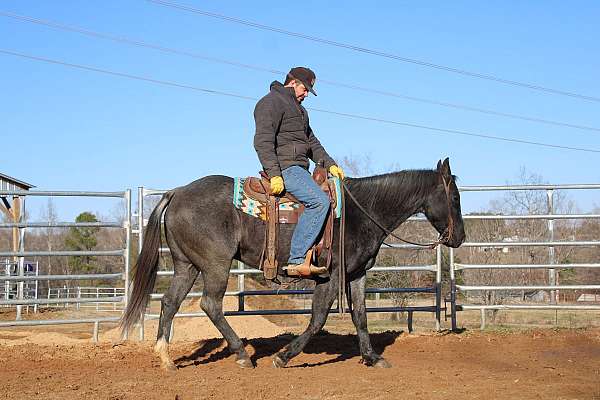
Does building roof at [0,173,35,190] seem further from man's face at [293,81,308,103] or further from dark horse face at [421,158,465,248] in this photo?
dark horse face at [421,158,465,248]

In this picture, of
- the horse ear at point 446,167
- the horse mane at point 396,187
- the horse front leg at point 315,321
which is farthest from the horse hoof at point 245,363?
the horse ear at point 446,167

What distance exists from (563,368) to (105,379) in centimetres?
436

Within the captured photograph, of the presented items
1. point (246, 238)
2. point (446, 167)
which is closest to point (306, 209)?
point (246, 238)

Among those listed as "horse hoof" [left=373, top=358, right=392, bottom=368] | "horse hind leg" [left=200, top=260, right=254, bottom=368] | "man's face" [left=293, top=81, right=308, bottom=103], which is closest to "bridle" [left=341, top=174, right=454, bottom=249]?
"man's face" [left=293, top=81, right=308, bottom=103]

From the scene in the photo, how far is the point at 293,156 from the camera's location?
21.9 ft

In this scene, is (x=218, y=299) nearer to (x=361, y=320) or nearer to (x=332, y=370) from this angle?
(x=332, y=370)

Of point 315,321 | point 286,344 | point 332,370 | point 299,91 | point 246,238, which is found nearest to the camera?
point 332,370

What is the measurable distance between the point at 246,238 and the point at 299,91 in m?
1.63

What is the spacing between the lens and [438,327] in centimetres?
933

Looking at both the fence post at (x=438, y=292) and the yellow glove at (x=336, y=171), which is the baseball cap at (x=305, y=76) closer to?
the yellow glove at (x=336, y=171)

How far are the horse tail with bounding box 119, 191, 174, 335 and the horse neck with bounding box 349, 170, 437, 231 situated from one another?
206 centimetres

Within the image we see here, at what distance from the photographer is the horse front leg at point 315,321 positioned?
650 centimetres

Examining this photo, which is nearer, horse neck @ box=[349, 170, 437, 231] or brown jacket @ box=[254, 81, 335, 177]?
brown jacket @ box=[254, 81, 335, 177]

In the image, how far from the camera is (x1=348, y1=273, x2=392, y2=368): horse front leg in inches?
265
